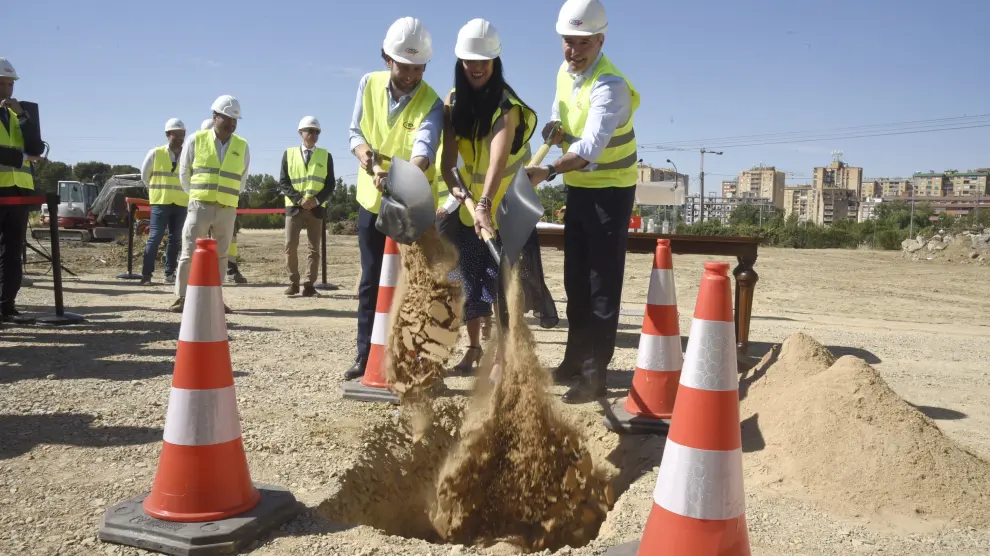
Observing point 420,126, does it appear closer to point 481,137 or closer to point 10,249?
point 481,137

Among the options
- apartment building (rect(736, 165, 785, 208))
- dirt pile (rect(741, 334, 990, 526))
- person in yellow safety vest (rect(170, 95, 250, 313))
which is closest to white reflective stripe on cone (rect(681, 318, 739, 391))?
dirt pile (rect(741, 334, 990, 526))

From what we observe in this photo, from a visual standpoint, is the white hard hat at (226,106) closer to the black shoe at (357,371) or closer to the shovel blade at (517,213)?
the black shoe at (357,371)

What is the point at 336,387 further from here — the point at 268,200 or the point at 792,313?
the point at 268,200

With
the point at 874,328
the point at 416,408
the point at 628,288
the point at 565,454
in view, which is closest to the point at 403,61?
the point at 416,408

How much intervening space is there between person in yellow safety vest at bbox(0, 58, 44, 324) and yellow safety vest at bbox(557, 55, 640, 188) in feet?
16.0

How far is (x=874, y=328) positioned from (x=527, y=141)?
5.74m

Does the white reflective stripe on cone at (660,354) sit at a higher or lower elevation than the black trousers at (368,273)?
lower

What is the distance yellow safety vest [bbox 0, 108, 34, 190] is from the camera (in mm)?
6195

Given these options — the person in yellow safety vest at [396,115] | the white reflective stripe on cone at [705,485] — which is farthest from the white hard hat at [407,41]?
the white reflective stripe on cone at [705,485]

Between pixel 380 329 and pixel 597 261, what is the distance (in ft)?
4.41

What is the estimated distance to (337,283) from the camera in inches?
457

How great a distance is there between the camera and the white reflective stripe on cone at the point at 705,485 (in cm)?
210

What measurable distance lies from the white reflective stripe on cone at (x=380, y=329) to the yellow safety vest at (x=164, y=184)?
6475 millimetres

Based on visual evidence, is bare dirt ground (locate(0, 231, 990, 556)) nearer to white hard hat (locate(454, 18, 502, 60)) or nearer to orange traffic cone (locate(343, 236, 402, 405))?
orange traffic cone (locate(343, 236, 402, 405))
